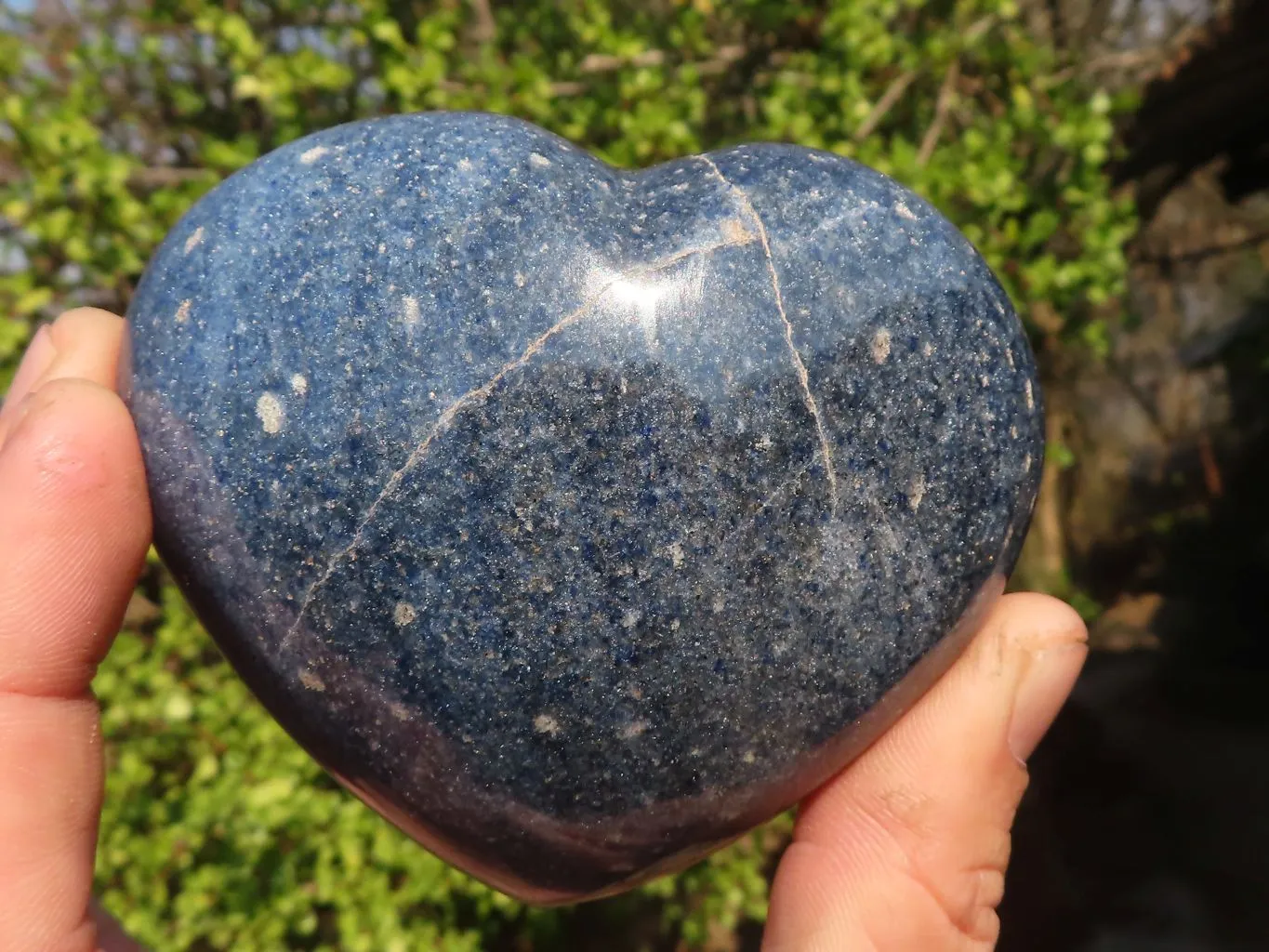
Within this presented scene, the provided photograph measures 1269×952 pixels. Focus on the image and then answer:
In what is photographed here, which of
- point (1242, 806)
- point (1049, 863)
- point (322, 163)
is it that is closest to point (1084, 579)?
point (1242, 806)

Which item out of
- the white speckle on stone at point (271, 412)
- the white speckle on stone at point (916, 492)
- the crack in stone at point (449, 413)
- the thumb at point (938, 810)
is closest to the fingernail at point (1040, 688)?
the thumb at point (938, 810)

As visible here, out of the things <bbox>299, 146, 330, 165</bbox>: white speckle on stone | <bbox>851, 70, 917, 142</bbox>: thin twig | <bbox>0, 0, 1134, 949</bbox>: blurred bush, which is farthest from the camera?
<bbox>851, 70, 917, 142</bbox>: thin twig

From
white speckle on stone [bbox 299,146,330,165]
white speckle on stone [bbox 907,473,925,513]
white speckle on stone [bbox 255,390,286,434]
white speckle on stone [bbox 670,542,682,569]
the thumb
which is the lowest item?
the thumb

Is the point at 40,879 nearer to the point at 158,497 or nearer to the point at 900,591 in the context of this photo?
the point at 158,497

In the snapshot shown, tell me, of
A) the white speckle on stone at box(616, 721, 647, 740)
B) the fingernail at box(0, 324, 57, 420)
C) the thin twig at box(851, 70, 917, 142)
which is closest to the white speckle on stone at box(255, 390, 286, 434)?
the fingernail at box(0, 324, 57, 420)

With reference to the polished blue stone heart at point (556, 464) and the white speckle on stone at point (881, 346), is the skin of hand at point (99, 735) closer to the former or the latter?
the polished blue stone heart at point (556, 464)

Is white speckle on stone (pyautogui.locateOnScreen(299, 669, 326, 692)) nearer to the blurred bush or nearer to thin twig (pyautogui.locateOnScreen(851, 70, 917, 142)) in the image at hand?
the blurred bush
